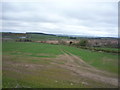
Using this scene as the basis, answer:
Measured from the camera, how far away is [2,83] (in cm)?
462

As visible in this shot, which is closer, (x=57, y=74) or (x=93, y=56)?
(x=57, y=74)

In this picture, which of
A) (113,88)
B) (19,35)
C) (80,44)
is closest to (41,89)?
(113,88)

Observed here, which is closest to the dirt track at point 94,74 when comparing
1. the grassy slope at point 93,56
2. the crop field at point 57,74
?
the crop field at point 57,74

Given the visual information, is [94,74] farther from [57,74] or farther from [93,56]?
[93,56]

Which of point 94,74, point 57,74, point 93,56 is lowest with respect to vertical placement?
point 94,74

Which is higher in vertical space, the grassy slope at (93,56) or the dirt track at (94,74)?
the grassy slope at (93,56)

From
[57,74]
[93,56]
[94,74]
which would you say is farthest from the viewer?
[93,56]

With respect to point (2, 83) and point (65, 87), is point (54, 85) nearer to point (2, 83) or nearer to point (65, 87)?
point (65, 87)

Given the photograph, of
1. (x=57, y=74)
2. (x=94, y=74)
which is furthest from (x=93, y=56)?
(x=57, y=74)

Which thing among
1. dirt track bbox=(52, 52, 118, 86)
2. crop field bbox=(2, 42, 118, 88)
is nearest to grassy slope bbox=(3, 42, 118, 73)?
crop field bbox=(2, 42, 118, 88)

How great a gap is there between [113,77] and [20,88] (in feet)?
17.3

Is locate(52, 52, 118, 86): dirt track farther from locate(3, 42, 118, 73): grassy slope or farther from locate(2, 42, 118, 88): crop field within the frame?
locate(3, 42, 118, 73): grassy slope

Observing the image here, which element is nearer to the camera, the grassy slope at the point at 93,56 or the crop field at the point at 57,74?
the crop field at the point at 57,74

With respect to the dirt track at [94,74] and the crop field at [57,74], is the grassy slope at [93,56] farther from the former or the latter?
the dirt track at [94,74]
